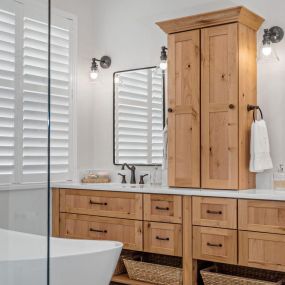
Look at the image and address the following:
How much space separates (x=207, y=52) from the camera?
3.53m

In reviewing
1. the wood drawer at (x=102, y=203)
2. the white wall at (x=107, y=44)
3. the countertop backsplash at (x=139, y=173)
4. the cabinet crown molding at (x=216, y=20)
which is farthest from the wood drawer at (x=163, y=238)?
the cabinet crown molding at (x=216, y=20)

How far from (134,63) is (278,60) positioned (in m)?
1.37

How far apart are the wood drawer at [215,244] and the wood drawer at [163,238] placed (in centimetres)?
14

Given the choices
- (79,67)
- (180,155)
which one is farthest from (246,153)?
(79,67)

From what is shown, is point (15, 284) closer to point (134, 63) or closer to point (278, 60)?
point (278, 60)

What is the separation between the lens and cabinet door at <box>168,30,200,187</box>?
3.56 meters

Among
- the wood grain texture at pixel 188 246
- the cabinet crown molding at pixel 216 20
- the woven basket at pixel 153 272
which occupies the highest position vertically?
the cabinet crown molding at pixel 216 20

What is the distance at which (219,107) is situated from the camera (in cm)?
346

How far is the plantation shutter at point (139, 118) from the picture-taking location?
4.19 meters

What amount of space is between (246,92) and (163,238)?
3.99ft

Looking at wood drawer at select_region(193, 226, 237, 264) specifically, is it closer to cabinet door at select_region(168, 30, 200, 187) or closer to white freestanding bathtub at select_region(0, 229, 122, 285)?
cabinet door at select_region(168, 30, 200, 187)

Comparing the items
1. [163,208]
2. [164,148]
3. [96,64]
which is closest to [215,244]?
[163,208]

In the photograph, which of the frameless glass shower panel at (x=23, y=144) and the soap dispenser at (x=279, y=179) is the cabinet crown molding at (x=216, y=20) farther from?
the frameless glass shower panel at (x=23, y=144)

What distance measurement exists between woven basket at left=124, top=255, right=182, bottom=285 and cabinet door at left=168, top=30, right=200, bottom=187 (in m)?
0.63
